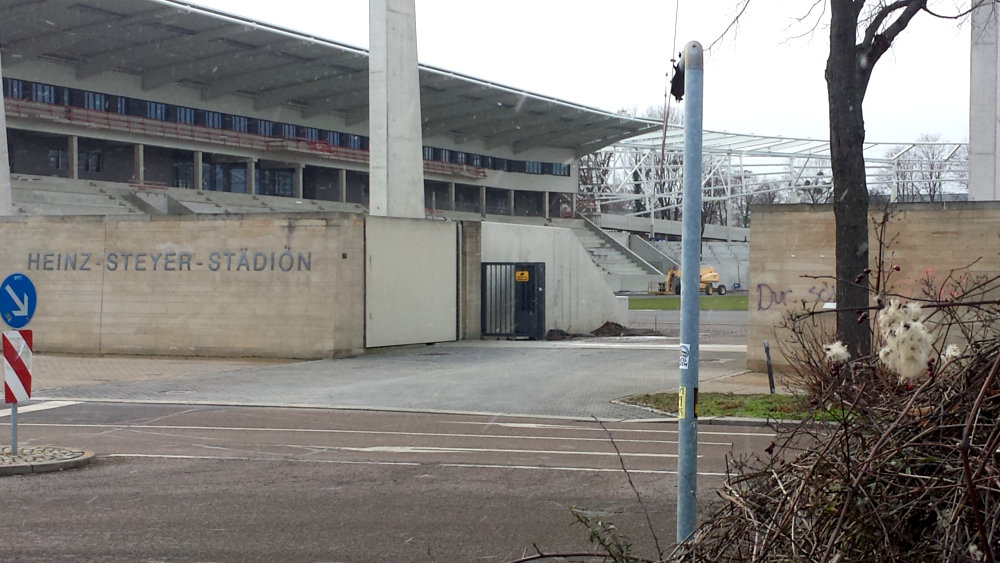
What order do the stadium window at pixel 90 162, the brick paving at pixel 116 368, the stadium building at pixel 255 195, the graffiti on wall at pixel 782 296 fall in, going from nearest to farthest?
the graffiti on wall at pixel 782 296 → the brick paving at pixel 116 368 → the stadium building at pixel 255 195 → the stadium window at pixel 90 162

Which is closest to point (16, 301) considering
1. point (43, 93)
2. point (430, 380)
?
point (430, 380)

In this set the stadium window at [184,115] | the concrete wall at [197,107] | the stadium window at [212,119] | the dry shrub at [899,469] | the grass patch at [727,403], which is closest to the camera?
the dry shrub at [899,469]

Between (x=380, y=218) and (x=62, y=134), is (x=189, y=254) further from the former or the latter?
(x=62, y=134)

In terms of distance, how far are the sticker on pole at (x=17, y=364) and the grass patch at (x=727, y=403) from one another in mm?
8779

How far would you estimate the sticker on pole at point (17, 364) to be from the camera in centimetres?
1043

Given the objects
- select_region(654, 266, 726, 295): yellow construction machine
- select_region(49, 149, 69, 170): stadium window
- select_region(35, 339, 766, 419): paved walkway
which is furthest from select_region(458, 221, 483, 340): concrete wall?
select_region(654, 266, 726, 295): yellow construction machine

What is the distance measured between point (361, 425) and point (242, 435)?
1749 mm

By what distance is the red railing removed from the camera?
153 feet

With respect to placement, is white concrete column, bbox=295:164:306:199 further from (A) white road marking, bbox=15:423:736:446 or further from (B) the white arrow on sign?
(B) the white arrow on sign

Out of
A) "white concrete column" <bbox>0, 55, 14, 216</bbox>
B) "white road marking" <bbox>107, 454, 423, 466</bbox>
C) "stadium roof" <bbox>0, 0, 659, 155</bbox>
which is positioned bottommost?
"white road marking" <bbox>107, 454, 423, 466</bbox>

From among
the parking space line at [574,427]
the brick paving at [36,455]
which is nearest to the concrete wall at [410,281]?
the parking space line at [574,427]

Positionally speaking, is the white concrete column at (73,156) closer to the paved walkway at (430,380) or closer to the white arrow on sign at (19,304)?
the paved walkway at (430,380)

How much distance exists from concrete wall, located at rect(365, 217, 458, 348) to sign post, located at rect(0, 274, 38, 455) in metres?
12.7

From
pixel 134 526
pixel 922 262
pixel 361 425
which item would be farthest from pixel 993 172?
pixel 134 526
